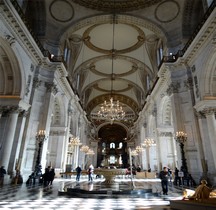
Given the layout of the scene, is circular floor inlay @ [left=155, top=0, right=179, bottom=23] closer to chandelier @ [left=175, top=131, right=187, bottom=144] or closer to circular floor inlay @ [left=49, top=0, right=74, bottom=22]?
circular floor inlay @ [left=49, top=0, right=74, bottom=22]

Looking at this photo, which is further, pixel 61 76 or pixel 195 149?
pixel 61 76

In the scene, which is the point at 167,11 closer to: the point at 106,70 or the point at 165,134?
the point at 165,134

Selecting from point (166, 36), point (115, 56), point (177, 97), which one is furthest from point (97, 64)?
point (177, 97)

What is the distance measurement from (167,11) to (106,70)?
10558mm

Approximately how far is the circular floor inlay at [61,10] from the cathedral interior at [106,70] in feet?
0.24

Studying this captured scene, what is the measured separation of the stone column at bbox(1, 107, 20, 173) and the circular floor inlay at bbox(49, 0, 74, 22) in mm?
8670

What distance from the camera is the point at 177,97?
1202cm

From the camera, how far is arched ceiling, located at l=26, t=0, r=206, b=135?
14023mm

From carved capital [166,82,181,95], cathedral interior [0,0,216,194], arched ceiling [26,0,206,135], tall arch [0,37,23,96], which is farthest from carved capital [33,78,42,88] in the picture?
carved capital [166,82,181,95]

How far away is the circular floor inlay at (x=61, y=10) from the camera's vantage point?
46.5 ft

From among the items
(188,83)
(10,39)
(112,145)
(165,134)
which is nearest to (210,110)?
(188,83)

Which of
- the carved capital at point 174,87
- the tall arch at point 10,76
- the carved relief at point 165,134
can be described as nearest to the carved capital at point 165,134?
the carved relief at point 165,134

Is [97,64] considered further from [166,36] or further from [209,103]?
[209,103]

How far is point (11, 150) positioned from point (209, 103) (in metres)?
10.9
